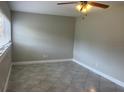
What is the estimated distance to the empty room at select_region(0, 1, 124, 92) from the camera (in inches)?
137

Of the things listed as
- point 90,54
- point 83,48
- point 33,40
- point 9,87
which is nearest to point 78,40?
point 83,48

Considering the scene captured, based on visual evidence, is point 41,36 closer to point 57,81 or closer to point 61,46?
point 61,46

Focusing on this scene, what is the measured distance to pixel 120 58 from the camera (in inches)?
150

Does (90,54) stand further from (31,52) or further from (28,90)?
(28,90)

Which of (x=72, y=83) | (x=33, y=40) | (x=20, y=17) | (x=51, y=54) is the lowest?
(x=72, y=83)

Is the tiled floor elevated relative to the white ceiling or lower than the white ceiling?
lower

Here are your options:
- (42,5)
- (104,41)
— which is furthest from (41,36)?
(104,41)

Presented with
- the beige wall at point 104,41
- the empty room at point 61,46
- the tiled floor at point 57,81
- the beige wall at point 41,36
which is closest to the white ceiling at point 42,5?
the empty room at point 61,46

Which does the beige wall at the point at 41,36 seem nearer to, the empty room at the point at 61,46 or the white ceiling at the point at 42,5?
the empty room at the point at 61,46

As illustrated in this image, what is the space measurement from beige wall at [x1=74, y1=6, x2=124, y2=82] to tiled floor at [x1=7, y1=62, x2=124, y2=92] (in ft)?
1.53

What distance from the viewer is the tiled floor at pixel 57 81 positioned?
3346 millimetres

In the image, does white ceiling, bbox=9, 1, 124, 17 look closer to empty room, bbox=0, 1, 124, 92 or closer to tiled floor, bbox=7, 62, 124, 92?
empty room, bbox=0, 1, 124, 92

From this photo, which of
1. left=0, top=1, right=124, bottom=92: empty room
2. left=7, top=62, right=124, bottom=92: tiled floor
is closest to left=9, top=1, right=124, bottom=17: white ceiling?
left=0, top=1, right=124, bottom=92: empty room

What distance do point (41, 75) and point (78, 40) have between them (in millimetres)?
2645
